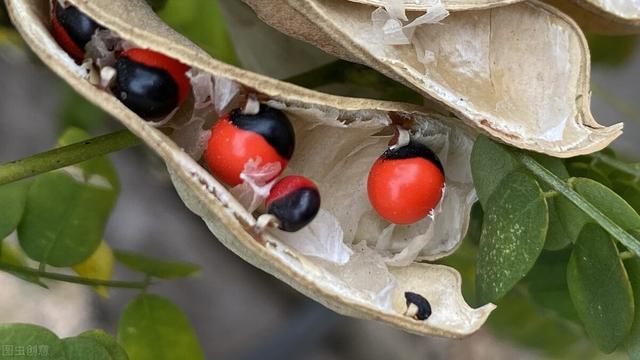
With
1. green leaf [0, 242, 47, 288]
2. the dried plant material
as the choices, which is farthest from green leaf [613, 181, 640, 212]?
green leaf [0, 242, 47, 288]

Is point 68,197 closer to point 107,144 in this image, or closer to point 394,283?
point 107,144

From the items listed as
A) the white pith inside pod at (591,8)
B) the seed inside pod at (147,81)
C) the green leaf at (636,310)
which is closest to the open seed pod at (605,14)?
the white pith inside pod at (591,8)

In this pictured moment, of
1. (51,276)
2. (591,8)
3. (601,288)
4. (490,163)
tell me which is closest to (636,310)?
(601,288)

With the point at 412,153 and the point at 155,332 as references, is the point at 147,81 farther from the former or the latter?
the point at 155,332

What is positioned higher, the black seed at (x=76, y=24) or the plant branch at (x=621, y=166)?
the black seed at (x=76, y=24)

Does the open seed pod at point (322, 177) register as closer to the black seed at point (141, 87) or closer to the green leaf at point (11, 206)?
the black seed at point (141, 87)

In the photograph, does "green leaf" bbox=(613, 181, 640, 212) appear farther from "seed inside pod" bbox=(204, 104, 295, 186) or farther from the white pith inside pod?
"seed inside pod" bbox=(204, 104, 295, 186)

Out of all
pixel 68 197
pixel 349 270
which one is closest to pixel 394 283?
pixel 349 270
